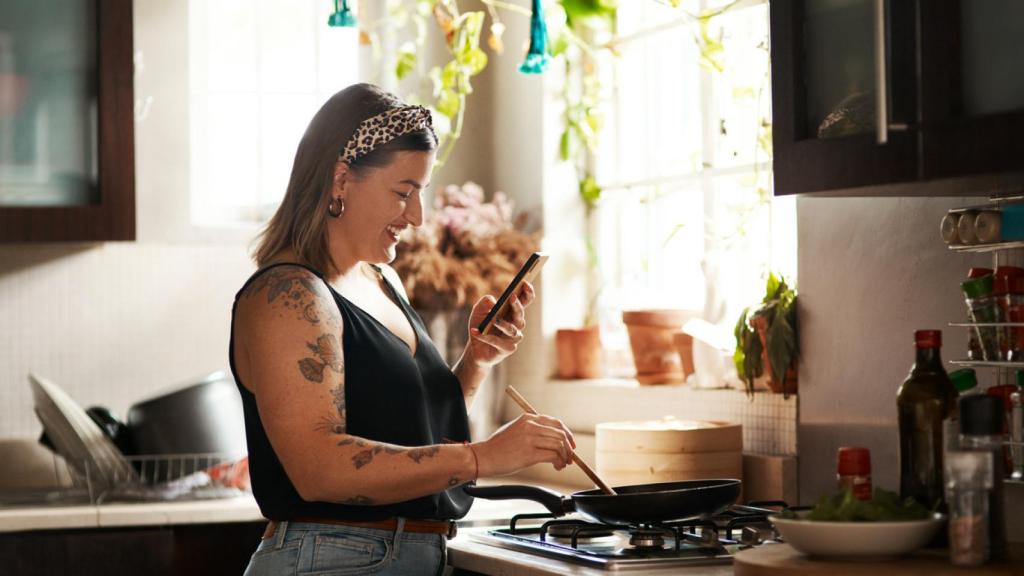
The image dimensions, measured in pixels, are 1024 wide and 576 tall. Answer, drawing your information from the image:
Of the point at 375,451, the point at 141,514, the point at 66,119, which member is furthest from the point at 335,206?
the point at 66,119

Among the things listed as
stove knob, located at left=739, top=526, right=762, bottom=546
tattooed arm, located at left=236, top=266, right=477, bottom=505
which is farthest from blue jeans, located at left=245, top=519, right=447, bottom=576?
stove knob, located at left=739, top=526, right=762, bottom=546

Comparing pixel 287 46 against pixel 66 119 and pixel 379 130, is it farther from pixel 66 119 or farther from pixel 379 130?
pixel 379 130

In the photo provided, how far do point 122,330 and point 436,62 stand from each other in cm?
118

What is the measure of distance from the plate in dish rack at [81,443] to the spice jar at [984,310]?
2.00m

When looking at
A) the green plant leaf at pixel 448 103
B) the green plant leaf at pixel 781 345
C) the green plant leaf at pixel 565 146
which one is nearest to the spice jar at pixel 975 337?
the green plant leaf at pixel 781 345

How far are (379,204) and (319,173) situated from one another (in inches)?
4.3

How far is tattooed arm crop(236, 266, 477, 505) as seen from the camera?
2072 millimetres

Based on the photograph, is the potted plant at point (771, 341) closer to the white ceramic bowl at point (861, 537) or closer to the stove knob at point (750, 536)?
the stove knob at point (750, 536)

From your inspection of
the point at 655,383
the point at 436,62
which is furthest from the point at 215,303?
the point at 655,383

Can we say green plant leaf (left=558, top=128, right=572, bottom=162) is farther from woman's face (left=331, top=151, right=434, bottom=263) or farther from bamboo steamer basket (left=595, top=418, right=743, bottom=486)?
woman's face (left=331, top=151, right=434, bottom=263)

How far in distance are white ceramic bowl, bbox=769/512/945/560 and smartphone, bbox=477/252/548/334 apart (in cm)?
76

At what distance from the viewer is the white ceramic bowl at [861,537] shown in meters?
1.86

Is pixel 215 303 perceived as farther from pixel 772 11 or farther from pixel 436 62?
pixel 772 11

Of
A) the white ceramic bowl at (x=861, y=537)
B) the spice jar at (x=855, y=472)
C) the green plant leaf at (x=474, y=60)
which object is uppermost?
the green plant leaf at (x=474, y=60)
